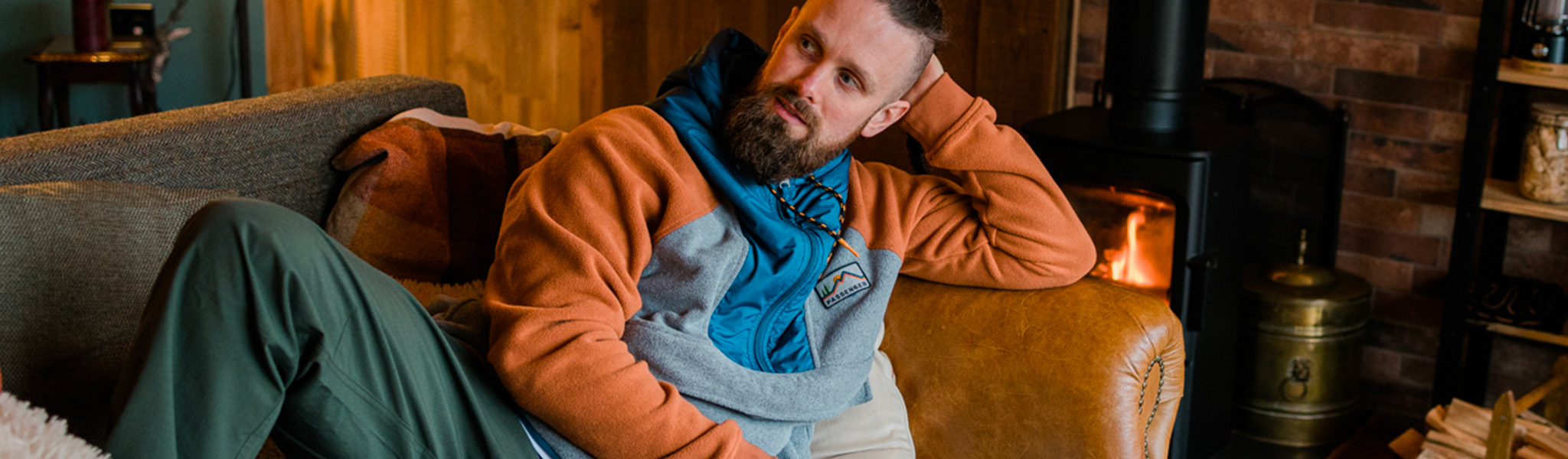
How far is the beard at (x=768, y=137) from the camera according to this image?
Answer: 56.5 inches

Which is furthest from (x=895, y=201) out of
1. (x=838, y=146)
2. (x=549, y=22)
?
(x=549, y=22)

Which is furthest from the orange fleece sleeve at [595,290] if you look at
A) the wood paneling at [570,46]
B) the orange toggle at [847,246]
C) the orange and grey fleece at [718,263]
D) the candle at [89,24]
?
the candle at [89,24]

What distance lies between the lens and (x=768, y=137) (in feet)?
4.70

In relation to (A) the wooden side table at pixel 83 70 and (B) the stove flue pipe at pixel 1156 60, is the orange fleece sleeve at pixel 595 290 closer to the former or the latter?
(B) the stove flue pipe at pixel 1156 60

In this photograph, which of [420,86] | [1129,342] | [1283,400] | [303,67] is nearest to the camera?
[1129,342]

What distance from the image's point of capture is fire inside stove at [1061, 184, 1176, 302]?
7.05ft

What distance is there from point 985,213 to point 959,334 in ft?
0.62

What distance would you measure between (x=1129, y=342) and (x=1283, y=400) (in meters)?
1.15

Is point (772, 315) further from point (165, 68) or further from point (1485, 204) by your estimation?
point (165, 68)

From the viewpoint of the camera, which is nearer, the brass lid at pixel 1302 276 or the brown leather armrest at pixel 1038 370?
the brown leather armrest at pixel 1038 370

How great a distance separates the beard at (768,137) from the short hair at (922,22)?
16cm

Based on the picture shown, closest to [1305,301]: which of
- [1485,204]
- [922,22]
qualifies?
[1485,204]

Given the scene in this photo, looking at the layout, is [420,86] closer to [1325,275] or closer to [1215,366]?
[1215,366]

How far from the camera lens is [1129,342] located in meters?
1.48
